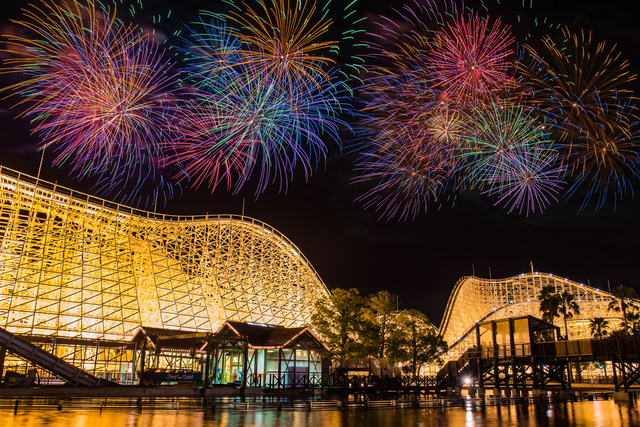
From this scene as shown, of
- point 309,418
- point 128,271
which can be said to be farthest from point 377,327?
point 309,418

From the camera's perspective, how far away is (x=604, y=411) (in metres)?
17.8

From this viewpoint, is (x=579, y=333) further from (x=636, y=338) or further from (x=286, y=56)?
(x=286, y=56)

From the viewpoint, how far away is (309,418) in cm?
1504

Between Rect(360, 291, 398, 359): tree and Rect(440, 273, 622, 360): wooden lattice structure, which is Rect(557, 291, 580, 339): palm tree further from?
Rect(360, 291, 398, 359): tree

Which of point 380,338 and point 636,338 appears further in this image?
point 380,338

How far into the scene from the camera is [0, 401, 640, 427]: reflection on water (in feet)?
42.8

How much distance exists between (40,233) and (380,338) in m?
27.4

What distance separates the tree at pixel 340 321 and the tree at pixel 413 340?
3.96 metres

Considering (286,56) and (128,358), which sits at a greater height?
(286,56)

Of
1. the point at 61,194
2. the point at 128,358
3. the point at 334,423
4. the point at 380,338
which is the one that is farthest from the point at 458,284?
the point at 334,423

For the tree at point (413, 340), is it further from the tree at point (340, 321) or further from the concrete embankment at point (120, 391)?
the concrete embankment at point (120, 391)

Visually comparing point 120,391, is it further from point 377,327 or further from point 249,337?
point 377,327

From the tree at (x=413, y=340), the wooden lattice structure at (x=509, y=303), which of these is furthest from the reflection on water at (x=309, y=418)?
the wooden lattice structure at (x=509, y=303)

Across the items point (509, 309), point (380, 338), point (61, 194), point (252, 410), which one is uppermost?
point (61, 194)
